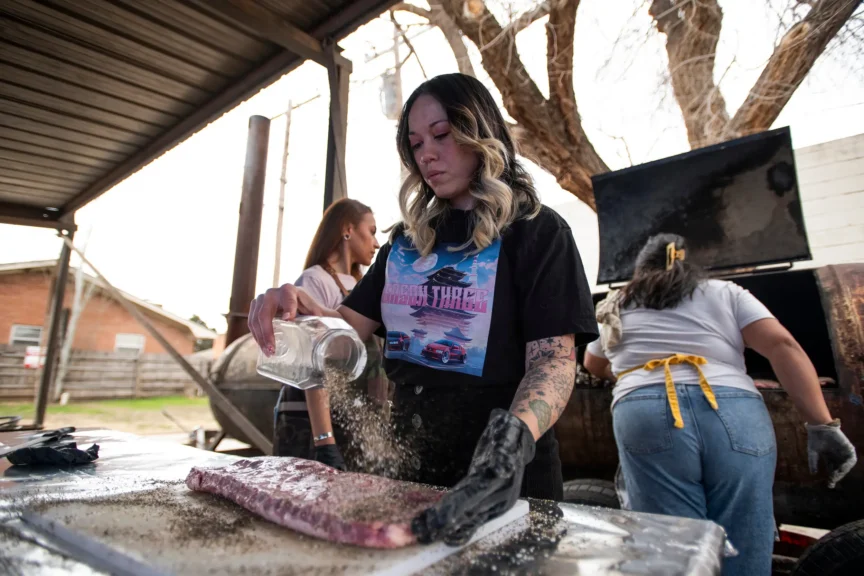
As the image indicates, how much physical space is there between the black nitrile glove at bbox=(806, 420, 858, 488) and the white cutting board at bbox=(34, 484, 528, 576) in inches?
85.6

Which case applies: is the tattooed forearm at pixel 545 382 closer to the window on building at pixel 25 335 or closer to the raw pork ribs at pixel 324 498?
the raw pork ribs at pixel 324 498

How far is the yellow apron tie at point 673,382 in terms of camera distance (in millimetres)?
2374

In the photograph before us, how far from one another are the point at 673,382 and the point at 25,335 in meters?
26.2

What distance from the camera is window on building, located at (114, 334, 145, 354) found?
25766 mm

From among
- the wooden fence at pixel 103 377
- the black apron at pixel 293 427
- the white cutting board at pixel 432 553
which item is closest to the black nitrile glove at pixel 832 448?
the white cutting board at pixel 432 553

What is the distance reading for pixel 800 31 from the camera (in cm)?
563

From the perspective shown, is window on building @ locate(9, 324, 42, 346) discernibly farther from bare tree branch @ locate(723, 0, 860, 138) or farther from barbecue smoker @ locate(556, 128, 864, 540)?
bare tree branch @ locate(723, 0, 860, 138)

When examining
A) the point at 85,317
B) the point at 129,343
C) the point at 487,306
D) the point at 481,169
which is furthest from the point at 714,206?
the point at 85,317

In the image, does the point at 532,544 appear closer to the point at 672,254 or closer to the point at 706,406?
the point at 706,406

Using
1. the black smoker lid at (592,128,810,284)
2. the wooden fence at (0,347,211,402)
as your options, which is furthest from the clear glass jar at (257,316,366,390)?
the wooden fence at (0,347,211,402)

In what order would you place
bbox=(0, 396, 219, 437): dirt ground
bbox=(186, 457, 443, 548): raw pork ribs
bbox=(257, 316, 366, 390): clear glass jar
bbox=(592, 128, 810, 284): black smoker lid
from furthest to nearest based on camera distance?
bbox=(0, 396, 219, 437): dirt ground
bbox=(592, 128, 810, 284): black smoker lid
bbox=(257, 316, 366, 390): clear glass jar
bbox=(186, 457, 443, 548): raw pork ribs

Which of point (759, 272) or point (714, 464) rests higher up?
point (759, 272)

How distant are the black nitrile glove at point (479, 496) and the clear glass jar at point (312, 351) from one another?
36.9 inches

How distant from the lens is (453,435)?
5.23 ft
